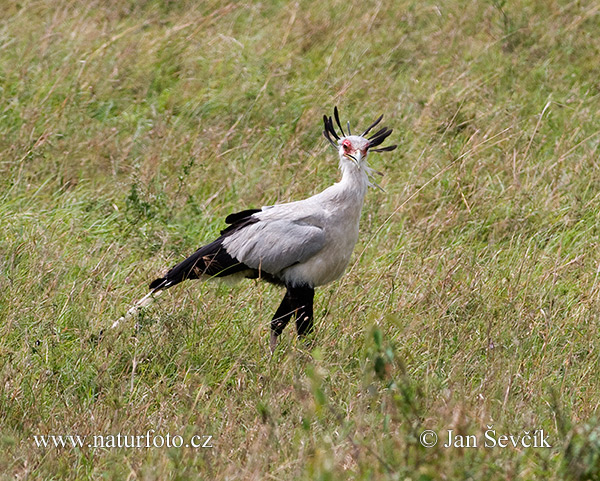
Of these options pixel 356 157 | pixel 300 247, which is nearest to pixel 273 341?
pixel 300 247

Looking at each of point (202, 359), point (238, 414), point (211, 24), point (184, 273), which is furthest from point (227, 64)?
point (238, 414)

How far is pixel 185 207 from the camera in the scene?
6.39 meters

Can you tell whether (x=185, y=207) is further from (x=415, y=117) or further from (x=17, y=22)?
(x=17, y=22)

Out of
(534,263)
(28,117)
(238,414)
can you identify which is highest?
(28,117)

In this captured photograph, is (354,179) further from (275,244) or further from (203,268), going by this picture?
(203,268)

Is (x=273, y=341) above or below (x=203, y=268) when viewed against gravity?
below

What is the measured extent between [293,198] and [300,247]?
5.25 ft

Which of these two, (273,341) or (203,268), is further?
(203,268)

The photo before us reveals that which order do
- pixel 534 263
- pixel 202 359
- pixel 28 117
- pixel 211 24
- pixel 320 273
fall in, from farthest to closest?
1. pixel 211 24
2. pixel 28 117
3. pixel 534 263
4. pixel 320 273
5. pixel 202 359

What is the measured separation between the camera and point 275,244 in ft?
16.4

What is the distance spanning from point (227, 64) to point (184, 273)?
3361mm
